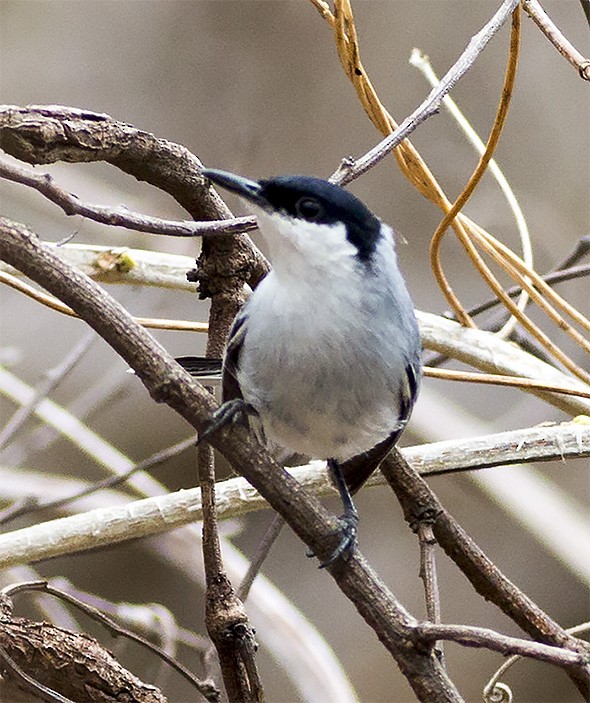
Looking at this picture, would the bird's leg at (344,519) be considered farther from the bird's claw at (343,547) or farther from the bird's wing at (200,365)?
the bird's wing at (200,365)

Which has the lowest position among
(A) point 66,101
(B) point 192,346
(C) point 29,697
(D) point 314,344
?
(C) point 29,697

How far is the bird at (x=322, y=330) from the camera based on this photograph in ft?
2.00

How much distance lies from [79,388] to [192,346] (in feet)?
0.88

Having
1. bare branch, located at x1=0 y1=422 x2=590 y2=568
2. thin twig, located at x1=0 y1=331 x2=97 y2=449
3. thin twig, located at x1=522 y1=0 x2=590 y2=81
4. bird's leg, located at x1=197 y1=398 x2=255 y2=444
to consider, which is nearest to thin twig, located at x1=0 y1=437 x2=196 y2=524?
thin twig, located at x1=0 y1=331 x2=97 y2=449

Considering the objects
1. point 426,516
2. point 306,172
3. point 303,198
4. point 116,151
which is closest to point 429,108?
point 303,198

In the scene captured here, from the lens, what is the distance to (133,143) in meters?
0.55

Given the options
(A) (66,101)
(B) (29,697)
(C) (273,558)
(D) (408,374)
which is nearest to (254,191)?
(D) (408,374)

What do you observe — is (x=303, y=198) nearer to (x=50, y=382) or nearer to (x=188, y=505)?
(x=188, y=505)

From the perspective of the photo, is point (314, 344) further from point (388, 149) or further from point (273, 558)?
point (273, 558)

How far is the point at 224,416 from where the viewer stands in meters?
0.51

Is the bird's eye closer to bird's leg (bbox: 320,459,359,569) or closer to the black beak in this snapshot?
the black beak

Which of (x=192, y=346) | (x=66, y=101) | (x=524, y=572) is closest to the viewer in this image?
(x=66, y=101)

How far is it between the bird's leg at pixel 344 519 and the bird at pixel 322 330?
0.01 metres

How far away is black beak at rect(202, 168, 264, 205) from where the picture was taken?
1.82 ft
